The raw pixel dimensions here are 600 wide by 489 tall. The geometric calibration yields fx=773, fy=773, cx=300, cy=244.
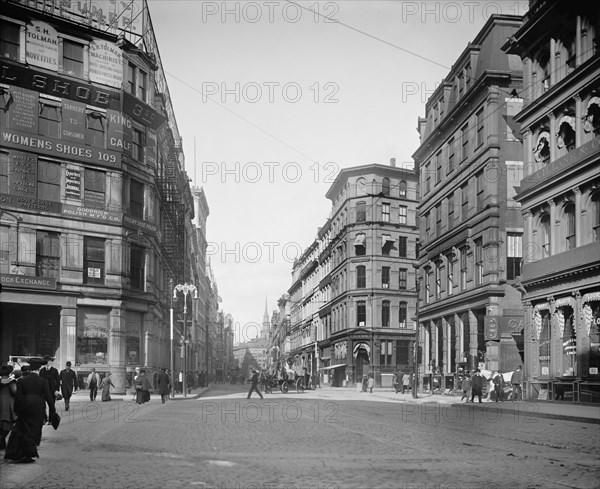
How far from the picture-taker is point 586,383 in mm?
28953

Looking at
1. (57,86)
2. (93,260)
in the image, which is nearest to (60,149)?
(57,86)

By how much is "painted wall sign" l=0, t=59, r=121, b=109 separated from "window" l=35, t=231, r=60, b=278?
23.7 ft

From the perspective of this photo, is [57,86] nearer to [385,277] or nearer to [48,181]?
[48,181]

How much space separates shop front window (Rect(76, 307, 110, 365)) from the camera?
A: 3972 centimetres

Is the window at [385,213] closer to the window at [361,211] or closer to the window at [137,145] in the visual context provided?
the window at [361,211]

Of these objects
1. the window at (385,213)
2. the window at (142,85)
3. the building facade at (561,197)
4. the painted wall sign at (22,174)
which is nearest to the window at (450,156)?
the building facade at (561,197)

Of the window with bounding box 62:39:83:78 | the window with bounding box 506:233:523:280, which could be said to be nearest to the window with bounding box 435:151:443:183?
the window with bounding box 506:233:523:280

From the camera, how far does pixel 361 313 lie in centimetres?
7750

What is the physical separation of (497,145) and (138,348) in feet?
74.3

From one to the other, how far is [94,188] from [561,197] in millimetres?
Answer: 23393

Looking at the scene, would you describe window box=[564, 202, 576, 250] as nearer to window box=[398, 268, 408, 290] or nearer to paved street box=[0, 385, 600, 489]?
paved street box=[0, 385, 600, 489]

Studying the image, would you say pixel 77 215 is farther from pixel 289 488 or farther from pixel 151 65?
pixel 289 488

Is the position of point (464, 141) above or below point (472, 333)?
above

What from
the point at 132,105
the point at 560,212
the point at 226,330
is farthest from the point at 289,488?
the point at 226,330
